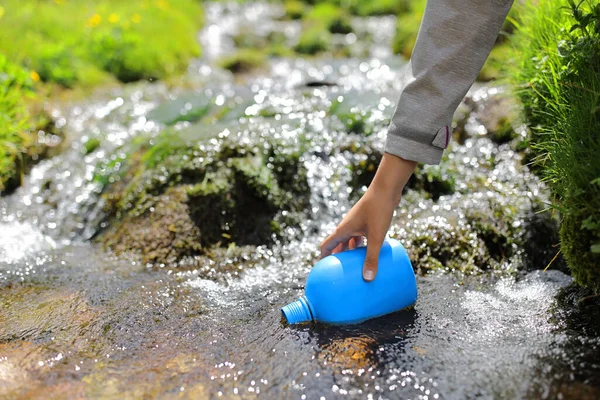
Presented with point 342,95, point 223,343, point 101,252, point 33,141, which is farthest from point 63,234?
point 342,95

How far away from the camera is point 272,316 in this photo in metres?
2.86

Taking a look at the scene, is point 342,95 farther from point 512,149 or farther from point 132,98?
point 132,98

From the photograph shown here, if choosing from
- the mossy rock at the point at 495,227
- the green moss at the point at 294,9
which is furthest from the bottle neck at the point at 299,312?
the green moss at the point at 294,9

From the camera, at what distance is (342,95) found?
18.7ft

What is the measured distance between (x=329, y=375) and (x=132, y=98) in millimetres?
5216

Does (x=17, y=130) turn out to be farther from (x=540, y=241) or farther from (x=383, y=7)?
(x=383, y=7)

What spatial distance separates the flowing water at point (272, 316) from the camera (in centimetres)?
223

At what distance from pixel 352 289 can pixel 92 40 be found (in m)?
6.84

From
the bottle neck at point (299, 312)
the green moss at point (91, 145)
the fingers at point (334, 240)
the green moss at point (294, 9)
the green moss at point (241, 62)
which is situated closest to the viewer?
the fingers at point (334, 240)

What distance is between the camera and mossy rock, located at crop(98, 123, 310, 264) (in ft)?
13.2

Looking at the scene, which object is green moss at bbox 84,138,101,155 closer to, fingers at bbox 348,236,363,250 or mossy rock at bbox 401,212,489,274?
mossy rock at bbox 401,212,489,274

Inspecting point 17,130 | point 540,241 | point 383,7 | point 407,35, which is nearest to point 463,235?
point 540,241

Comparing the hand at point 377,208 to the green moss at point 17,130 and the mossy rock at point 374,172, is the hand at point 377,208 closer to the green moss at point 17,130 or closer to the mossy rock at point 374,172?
the mossy rock at point 374,172

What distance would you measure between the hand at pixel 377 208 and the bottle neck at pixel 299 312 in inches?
12.9
